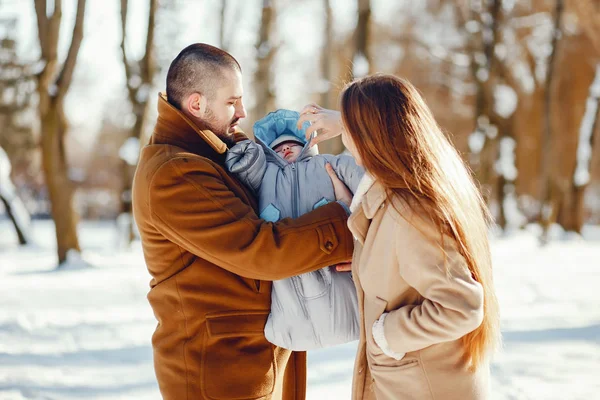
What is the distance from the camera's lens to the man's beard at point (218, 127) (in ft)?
8.90

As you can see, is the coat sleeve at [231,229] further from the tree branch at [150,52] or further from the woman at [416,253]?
the tree branch at [150,52]

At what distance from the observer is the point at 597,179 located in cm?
3512

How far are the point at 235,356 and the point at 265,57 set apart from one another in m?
14.6

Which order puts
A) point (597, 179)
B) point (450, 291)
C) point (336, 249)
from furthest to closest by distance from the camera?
point (597, 179) → point (336, 249) → point (450, 291)

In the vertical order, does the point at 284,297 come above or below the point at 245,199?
below

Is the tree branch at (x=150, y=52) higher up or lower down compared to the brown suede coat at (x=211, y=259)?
Answer: lower down

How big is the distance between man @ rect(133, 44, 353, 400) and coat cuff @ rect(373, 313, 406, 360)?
0.38 meters

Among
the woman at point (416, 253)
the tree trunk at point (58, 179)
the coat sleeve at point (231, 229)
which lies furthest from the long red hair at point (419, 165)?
the tree trunk at point (58, 179)

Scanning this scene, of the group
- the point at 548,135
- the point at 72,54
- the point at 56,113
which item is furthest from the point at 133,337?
the point at 548,135

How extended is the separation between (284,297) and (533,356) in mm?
4118

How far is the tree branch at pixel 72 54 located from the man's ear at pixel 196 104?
9540mm

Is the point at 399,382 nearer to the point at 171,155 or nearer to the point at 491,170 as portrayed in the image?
the point at 171,155

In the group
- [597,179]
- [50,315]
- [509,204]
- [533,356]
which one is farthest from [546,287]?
[597,179]

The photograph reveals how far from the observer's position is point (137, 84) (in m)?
14.8
